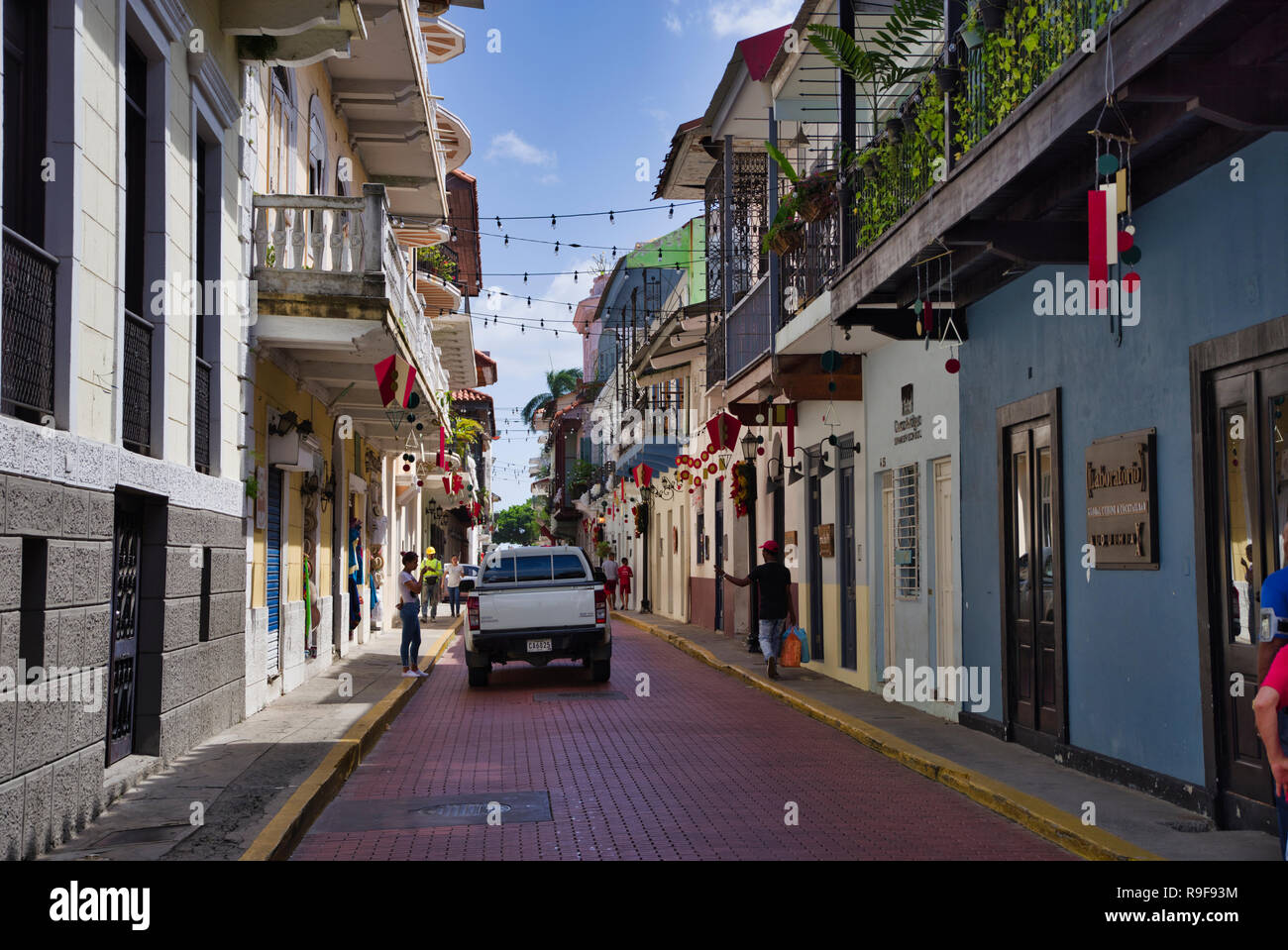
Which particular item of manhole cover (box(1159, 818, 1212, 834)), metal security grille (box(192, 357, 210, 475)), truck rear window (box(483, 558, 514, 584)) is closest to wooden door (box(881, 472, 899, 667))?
truck rear window (box(483, 558, 514, 584))

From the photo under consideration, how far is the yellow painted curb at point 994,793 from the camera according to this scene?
298 inches

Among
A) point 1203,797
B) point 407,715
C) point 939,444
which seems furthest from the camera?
point 407,715

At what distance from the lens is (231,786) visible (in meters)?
9.52

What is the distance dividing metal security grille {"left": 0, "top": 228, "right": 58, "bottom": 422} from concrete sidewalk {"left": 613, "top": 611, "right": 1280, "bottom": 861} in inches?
247

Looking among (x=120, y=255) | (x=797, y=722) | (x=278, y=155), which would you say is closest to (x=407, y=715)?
(x=797, y=722)

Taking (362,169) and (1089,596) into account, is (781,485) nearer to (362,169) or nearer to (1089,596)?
(362,169)

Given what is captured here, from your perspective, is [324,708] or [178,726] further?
[324,708]

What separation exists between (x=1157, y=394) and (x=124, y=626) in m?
7.32

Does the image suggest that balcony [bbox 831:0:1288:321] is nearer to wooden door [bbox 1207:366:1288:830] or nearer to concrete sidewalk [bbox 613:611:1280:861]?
wooden door [bbox 1207:366:1288:830]

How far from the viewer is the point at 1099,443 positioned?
9.96 m

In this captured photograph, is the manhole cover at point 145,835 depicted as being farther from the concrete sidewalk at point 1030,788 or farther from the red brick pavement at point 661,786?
the concrete sidewalk at point 1030,788

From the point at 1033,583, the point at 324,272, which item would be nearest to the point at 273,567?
the point at 324,272

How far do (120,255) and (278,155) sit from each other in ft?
23.9

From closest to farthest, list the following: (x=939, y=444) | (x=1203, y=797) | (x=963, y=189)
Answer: (x=1203, y=797), (x=963, y=189), (x=939, y=444)
